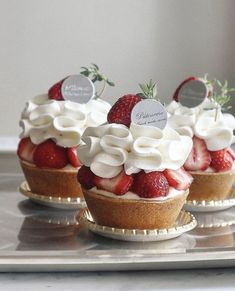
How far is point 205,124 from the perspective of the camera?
6.37 ft

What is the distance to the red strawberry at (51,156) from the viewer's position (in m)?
1.87

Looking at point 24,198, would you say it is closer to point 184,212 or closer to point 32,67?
point 184,212

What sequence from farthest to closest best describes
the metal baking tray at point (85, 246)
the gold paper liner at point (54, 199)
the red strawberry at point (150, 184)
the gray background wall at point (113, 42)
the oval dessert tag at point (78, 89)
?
the gray background wall at point (113, 42) < the oval dessert tag at point (78, 89) < the gold paper liner at point (54, 199) < the red strawberry at point (150, 184) < the metal baking tray at point (85, 246)

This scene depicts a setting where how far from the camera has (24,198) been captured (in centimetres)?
197

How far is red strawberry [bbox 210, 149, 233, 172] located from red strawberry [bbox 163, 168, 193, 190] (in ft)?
0.75

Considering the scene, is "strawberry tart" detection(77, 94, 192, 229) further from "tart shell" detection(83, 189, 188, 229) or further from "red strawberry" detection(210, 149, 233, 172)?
"red strawberry" detection(210, 149, 233, 172)

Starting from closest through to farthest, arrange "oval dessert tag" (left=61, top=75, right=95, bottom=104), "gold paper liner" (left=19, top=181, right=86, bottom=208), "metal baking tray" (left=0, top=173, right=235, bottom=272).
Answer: "metal baking tray" (left=0, top=173, right=235, bottom=272)
"gold paper liner" (left=19, top=181, right=86, bottom=208)
"oval dessert tag" (left=61, top=75, right=95, bottom=104)

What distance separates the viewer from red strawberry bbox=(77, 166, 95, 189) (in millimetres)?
1650

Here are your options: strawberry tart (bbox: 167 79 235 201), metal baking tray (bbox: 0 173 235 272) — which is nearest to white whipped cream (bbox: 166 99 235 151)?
strawberry tart (bbox: 167 79 235 201)

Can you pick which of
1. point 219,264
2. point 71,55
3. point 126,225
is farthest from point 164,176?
point 71,55

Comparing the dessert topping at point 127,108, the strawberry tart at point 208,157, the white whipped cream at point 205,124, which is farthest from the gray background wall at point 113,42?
the dessert topping at point 127,108

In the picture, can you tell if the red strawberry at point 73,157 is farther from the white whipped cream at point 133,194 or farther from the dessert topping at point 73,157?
the white whipped cream at point 133,194

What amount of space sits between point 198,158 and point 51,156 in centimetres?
35

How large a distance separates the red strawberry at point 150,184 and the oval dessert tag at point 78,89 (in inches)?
16.7
